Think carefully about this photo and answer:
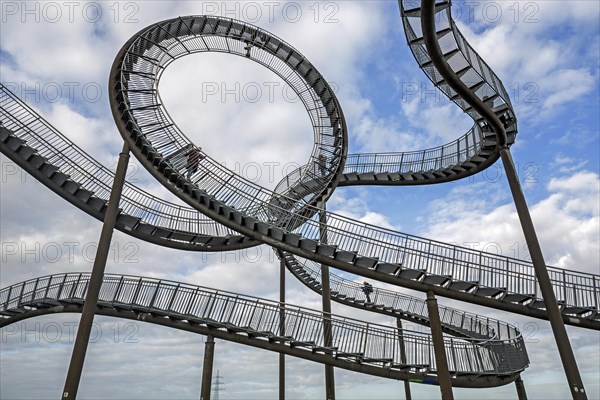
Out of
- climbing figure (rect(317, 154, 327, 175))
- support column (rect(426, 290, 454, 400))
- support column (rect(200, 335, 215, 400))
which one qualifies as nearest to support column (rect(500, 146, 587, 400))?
support column (rect(426, 290, 454, 400))

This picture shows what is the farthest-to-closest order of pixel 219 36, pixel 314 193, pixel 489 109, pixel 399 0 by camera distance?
pixel 314 193 < pixel 219 36 < pixel 489 109 < pixel 399 0

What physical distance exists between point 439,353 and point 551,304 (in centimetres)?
330

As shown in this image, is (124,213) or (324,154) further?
(324,154)

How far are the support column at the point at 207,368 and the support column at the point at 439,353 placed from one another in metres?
6.86

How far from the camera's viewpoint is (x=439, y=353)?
12.7 meters

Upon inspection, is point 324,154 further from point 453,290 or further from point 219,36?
point 453,290

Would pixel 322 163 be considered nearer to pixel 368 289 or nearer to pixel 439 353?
pixel 368 289

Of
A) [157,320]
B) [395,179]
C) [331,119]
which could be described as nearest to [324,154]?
[331,119]

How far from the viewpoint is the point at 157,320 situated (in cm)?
1429

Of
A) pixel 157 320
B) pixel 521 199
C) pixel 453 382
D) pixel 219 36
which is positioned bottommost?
pixel 453 382

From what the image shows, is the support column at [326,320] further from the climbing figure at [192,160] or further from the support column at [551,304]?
the support column at [551,304]

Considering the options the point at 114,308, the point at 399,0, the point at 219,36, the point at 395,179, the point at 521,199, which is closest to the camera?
the point at 399,0

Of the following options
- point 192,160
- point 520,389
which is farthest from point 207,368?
point 520,389

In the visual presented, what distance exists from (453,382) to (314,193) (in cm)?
946
